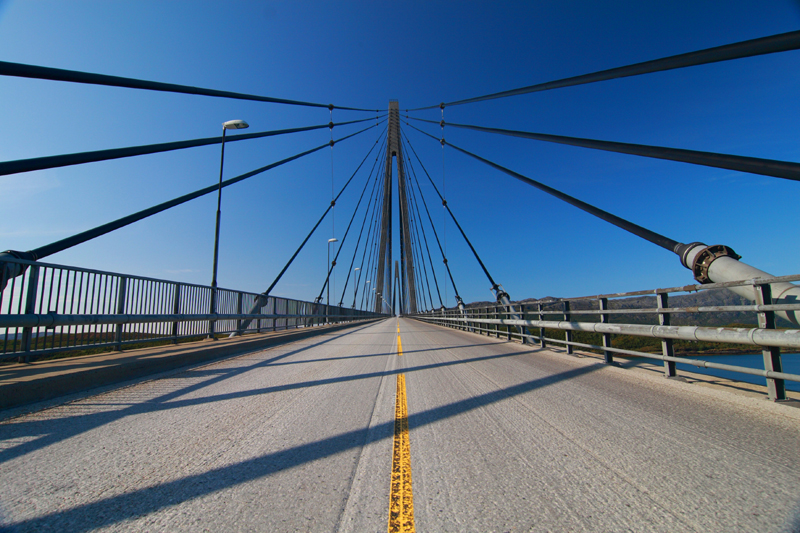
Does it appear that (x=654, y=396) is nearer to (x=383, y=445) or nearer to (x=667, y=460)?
(x=667, y=460)

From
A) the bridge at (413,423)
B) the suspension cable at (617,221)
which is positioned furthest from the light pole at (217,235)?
the suspension cable at (617,221)

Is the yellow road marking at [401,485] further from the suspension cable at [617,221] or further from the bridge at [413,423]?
the suspension cable at [617,221]

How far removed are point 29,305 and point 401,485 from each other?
23.2ft

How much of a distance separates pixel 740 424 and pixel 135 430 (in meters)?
5.79

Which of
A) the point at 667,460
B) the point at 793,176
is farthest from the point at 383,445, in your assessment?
the point at 793,176

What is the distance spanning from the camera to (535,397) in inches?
192

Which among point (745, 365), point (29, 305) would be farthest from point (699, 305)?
point (29, 305)

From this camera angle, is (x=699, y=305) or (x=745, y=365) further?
(x=745, y=365)

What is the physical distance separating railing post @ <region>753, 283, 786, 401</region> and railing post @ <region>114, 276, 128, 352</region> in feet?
34.3

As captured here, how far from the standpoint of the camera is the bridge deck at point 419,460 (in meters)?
2.18

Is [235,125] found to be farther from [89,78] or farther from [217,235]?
[89,78]

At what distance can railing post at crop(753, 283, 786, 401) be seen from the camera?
416 centimetres

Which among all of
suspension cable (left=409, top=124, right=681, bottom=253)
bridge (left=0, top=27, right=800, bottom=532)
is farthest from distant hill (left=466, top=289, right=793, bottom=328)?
suspension cable (left=409, top=124, right=681, bottom=253)

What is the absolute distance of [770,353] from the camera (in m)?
4.15
